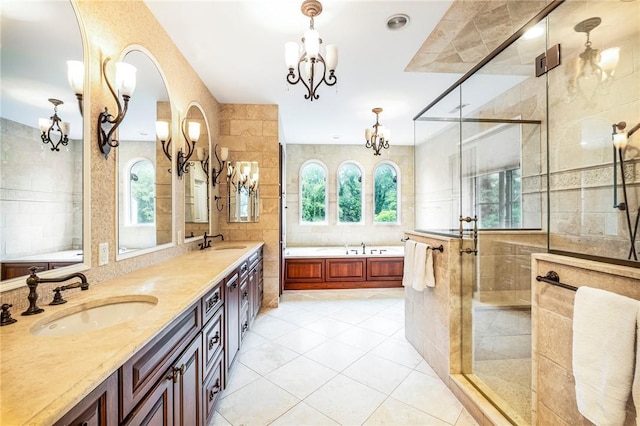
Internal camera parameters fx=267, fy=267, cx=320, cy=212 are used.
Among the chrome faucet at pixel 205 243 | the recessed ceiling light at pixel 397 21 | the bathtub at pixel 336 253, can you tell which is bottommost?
the bathtub at pixel 336 253

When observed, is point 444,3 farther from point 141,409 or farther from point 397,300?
point 397,300

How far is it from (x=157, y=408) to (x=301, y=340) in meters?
1.95

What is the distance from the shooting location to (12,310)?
102 centimetres

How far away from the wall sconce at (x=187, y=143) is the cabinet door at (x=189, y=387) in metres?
1.58

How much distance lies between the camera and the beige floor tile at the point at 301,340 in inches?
104

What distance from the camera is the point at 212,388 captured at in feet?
5.46

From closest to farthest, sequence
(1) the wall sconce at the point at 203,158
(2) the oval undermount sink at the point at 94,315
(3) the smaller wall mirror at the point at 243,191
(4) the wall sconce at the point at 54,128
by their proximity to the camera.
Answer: (2) the oval undermount sink at the point at 94,315 → (4) the wall sconce at the point at 54,128 → (1) the wall sconce at the point at 203,158 → (3) the smaller wall mirror at the point at 243,191

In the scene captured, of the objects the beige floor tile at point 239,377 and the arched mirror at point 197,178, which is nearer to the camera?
the beige floor tile at point 239,377

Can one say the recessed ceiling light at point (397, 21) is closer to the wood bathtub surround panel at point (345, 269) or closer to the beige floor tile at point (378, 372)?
the beige floor tile at point (378, 372)

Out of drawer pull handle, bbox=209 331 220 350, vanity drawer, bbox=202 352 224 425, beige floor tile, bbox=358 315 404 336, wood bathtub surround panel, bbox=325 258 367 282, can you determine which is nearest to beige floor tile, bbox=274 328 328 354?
beige floor tile, bbox=358 315 404 336

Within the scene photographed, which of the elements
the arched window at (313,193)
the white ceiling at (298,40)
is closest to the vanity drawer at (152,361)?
the white ceiling at (298,40)

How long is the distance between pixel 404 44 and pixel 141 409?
2875 millimetres

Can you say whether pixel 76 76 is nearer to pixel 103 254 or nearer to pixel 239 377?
pixel 103 254

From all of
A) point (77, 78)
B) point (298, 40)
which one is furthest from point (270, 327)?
point (298, 40)
